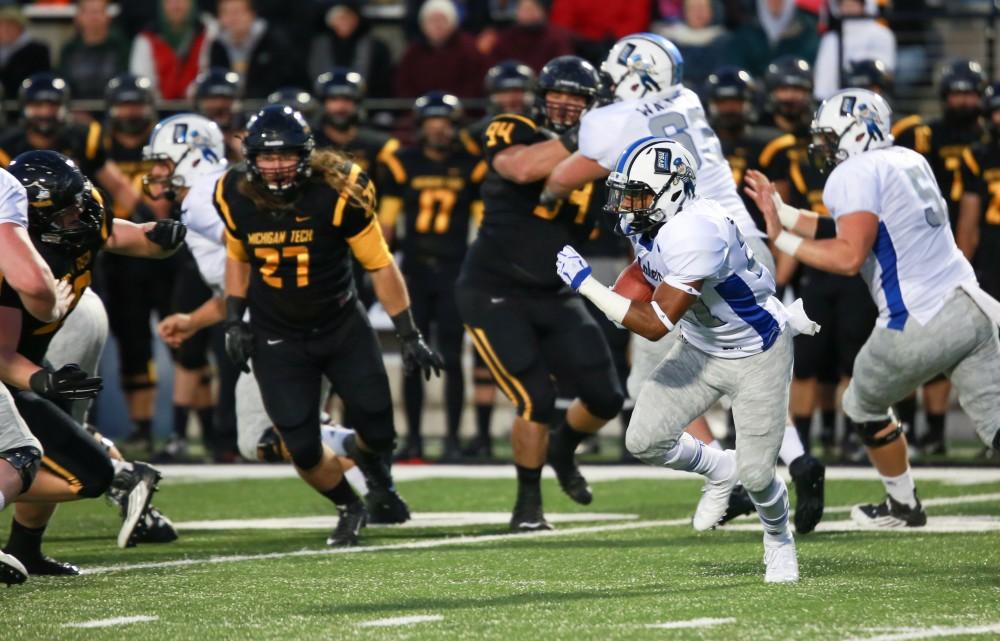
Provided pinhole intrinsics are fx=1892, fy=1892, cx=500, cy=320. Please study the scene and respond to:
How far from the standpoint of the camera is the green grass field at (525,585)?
5.00 metres

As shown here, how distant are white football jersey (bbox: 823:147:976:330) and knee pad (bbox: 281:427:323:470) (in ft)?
6.70

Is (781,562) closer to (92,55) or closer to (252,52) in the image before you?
(252,52)

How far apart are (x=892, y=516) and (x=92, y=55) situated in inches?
288

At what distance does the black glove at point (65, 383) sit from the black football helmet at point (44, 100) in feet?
15.4

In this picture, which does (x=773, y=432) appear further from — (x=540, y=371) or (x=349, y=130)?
(x=349, y=130)

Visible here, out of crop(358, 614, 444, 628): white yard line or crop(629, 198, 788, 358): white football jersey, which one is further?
crop(629, 198, 788, 358): white football jersey

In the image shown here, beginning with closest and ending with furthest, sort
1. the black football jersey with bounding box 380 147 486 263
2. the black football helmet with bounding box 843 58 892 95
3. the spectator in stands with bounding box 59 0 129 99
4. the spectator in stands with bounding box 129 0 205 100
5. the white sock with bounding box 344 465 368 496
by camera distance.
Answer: the white sock with bounding box 344 465 368 496 → the black football helmet with bounding box 843 58 892 95 → the black football jersey with bounding box 380 147 486 263 → the spectator in stands with bounding box 59 0 129 99 → the spectator in stands with bounding box 129 0 205 100

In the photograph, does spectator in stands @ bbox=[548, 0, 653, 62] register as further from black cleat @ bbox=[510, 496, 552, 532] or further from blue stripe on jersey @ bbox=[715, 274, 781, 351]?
blue stripe on jersey @ bbox=[715, 274, 781, 351]

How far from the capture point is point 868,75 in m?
10.0

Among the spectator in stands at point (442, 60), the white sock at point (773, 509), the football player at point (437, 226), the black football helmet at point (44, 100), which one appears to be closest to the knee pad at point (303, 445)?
the white sock at point (773, 509)

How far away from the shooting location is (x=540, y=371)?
24.4ft

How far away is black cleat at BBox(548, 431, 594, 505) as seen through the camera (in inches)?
304

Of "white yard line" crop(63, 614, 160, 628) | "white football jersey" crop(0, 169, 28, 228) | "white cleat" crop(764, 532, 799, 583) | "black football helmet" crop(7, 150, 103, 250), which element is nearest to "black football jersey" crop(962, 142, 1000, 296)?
"white cleat" crop(764, 532, 799, 583)

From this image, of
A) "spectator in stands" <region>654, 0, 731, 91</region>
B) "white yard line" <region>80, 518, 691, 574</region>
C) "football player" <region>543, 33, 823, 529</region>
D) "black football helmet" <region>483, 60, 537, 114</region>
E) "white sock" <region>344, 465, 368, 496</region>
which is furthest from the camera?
"spectator in stands" <region>654, 0, 731, 91</region>
